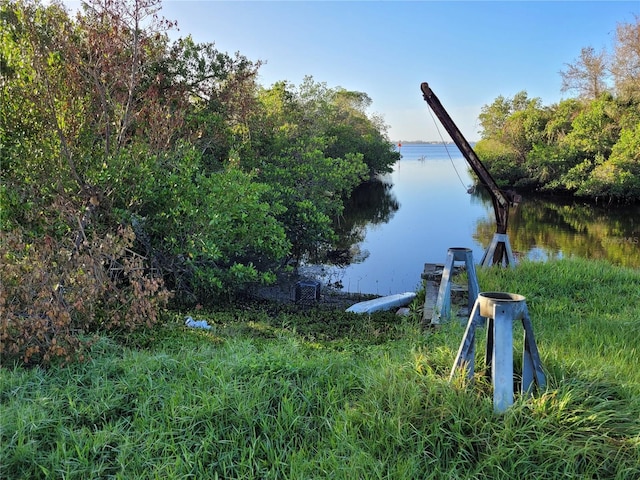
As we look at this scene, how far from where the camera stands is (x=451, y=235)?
16078 millimetres

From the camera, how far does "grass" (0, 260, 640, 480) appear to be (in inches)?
83.3

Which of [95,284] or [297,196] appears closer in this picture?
[95,284]

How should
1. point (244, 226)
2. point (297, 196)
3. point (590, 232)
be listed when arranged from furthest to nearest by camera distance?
point (590, 232) → point (297, 196) → point (244, 226)

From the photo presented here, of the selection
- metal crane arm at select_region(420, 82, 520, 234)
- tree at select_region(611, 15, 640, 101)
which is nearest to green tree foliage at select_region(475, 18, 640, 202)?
tree at select_region(611, 15, 640, 101)

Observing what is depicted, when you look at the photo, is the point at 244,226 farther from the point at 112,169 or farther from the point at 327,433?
the point at 327,433

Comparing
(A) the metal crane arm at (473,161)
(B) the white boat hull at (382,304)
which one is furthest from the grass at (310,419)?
(A) the metal crane arm at (473,161)

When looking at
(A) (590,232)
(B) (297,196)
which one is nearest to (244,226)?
(B) (297,196)

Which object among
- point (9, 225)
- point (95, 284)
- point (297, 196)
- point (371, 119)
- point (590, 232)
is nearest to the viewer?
point (95, 284)

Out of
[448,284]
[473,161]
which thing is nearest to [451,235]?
[473,161]

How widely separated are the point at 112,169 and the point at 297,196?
200 inches

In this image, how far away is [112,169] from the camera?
5250 millimetres

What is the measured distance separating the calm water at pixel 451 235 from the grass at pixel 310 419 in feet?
21.6

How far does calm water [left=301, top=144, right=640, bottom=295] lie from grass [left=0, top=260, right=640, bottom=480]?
21.6ft

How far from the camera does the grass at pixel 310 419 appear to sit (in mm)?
2115
